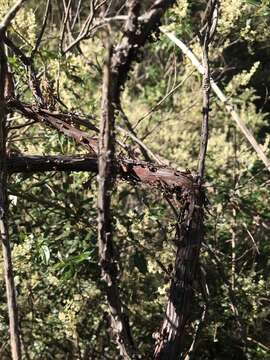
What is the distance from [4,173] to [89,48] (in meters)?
3.15

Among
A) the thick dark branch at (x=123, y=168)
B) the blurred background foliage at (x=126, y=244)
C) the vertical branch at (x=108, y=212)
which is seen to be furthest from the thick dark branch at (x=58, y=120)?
the vertical branch at (x=108, y=212)

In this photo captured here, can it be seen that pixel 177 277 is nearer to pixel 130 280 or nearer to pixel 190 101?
pixel 130 280

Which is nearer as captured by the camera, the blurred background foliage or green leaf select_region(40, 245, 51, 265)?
green leaf select_region(40, 245, 51, 265)

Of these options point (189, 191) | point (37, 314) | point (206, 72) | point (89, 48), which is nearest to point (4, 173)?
point (189, 191)

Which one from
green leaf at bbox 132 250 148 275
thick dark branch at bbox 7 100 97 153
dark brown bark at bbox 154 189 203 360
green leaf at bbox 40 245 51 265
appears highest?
thick dark branch at bbox 7 100 97 153

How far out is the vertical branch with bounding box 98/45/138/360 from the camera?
87 centimetres

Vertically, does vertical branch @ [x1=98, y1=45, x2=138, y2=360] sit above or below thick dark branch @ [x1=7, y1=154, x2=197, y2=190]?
below

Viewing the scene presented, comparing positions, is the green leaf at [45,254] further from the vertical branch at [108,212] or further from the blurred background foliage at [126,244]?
the vertical branch at [108,212]

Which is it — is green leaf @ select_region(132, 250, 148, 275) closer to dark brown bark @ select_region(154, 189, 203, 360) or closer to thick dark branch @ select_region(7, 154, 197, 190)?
thick dark branch @ select_region(7, 154, 197, 190)

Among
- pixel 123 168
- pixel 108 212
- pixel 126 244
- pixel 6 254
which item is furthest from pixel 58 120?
pixel 126 244

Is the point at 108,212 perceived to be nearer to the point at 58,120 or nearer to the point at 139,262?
the point at 58,120

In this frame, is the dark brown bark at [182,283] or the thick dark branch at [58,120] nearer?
the dark brown bark at [182,283]

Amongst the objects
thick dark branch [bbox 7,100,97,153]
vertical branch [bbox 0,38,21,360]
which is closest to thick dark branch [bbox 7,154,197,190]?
thick dark branch [bbox 7,100,97,153]

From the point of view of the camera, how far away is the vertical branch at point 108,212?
0.87m
